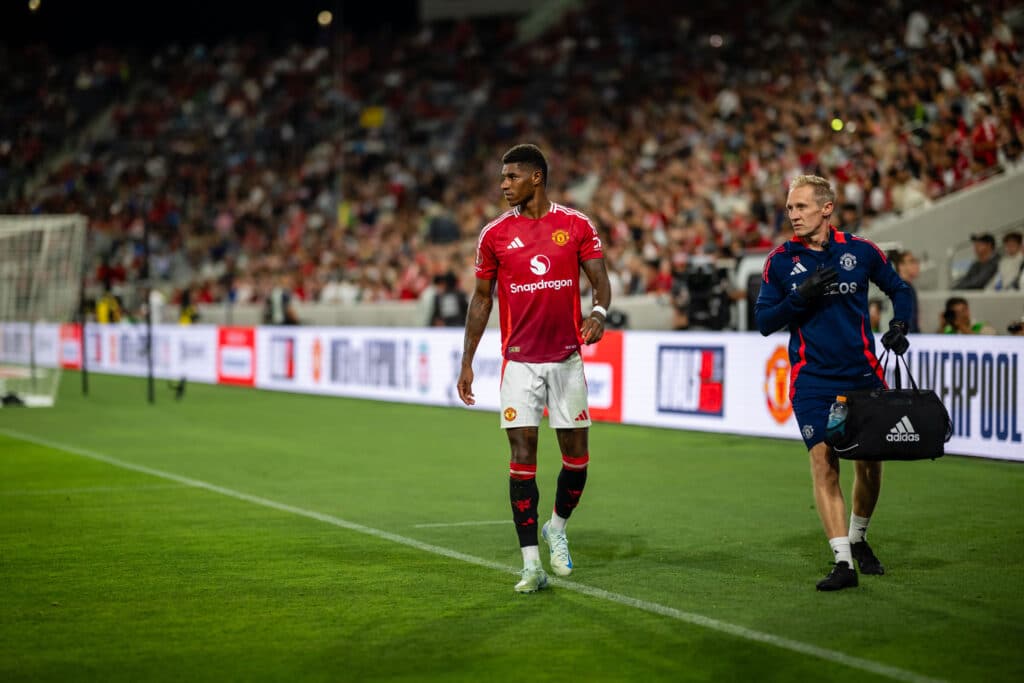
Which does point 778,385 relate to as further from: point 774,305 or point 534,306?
point 534,306

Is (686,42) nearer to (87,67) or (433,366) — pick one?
(433,366)

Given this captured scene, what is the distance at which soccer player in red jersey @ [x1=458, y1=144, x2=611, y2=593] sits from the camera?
7203 millimetres

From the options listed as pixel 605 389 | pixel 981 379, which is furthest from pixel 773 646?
pixel 605 389

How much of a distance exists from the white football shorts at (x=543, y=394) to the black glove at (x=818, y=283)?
4.17ft

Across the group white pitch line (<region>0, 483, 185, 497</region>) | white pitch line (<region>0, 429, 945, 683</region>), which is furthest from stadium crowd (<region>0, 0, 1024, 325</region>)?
white pitch line (<region>0, 429, 945, 683</region>)

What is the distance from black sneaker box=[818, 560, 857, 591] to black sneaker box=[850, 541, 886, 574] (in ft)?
1.66

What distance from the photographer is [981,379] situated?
504 inches

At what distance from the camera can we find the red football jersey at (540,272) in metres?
7.21

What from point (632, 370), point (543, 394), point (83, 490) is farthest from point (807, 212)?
point (632, 370)

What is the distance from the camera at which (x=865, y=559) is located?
7.66 m

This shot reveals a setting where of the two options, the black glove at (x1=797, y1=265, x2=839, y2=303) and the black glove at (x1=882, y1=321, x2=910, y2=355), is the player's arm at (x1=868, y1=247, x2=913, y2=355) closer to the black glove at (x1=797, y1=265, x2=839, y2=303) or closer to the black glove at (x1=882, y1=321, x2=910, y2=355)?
the black glove at (x1=882, y1=321, x2=910, y2=355)

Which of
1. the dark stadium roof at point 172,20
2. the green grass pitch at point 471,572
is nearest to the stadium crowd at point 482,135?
the dark stadium roof at point 172,20

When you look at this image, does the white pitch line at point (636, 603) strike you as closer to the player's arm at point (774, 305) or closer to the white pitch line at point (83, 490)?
the white pitch line at point (83, 490)

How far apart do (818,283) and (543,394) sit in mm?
1577
